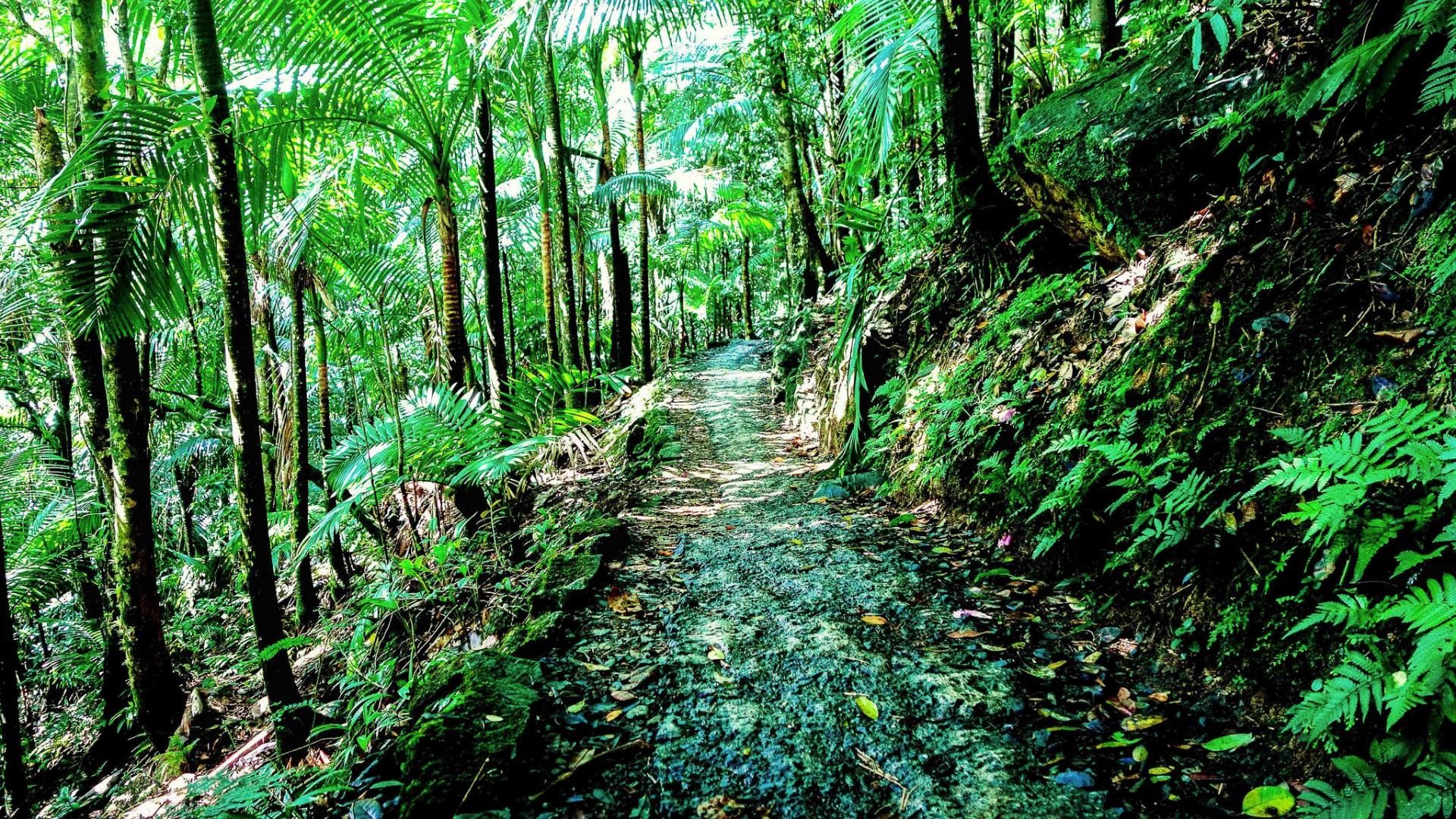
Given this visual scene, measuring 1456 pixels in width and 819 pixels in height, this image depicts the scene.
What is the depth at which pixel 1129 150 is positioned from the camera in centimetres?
337

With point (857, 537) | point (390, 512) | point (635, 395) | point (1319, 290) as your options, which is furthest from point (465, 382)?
point (635, 395)

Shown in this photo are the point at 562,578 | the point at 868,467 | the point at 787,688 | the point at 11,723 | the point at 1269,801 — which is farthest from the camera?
the point at 868,467

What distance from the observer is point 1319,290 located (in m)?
2.28

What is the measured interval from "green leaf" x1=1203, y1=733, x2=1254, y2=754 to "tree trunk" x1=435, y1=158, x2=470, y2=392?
4392mm

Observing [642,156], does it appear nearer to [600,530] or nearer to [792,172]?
[792,172]

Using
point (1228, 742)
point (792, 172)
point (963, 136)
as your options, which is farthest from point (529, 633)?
point (792, 172)

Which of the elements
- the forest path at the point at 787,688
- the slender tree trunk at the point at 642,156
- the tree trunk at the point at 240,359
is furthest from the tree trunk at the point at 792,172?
the tree trunk at the point at 240,359

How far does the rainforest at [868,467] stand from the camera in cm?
179

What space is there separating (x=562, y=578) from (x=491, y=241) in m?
2.97

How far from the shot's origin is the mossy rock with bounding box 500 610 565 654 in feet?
8.50

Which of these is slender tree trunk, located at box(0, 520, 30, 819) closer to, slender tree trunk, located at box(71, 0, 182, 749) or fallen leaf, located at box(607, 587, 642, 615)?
slender tree trunk, located at box(71, 0, 182, 749)

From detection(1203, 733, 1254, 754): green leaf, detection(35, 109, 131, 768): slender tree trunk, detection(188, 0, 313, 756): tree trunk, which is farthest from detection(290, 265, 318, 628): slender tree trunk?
detection(1203, 733, 1254, 754): green leaf

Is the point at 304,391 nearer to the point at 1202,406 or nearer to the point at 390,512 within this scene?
the point at 390,512

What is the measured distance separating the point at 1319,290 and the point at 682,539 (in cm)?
312
